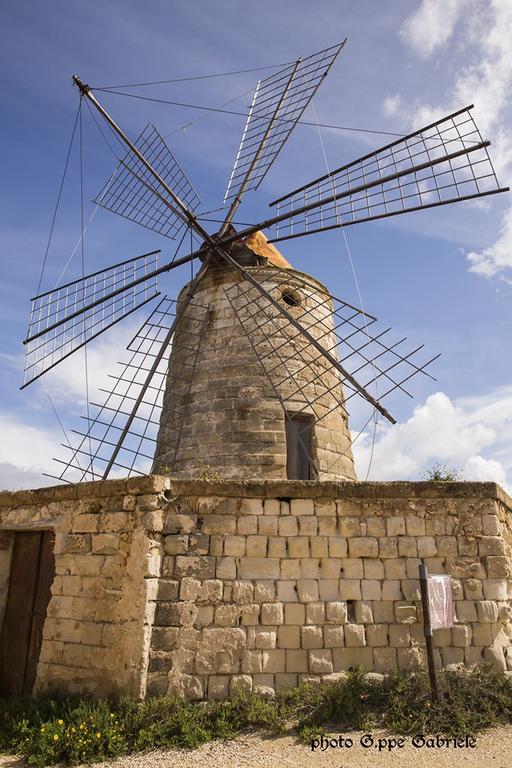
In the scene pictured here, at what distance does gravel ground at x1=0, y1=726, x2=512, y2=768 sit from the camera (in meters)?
3.71

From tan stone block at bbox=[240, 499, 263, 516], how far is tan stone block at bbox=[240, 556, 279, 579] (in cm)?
39

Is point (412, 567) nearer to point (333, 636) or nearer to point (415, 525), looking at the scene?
point (415, 525)

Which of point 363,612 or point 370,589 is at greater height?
point 370,589

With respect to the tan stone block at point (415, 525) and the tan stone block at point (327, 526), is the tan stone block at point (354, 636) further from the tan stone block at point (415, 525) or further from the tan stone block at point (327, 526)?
the tan stone block at point (415, 525)

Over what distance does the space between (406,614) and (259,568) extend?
1.30 m

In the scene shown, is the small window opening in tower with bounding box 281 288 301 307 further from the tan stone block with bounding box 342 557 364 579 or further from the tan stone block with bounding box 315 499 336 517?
the tan stone block with bounding box 342 557 364 579

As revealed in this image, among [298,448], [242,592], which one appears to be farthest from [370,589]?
[298,448]

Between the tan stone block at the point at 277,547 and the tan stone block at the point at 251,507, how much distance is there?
10.2 inches

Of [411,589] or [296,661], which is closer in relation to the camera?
[296,661]

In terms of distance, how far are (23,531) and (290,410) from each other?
11.5 feet

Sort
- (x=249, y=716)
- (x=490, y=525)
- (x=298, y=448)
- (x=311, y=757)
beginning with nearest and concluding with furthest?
1. (x=311, y=757)
2. (x=249, y=716)
3. (x=490, y=525)
4. (x=298, y=448)

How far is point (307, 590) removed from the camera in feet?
15.9

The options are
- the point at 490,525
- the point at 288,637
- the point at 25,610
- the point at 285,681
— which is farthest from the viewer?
the point at 25,610

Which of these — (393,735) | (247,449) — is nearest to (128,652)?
(393,735)
